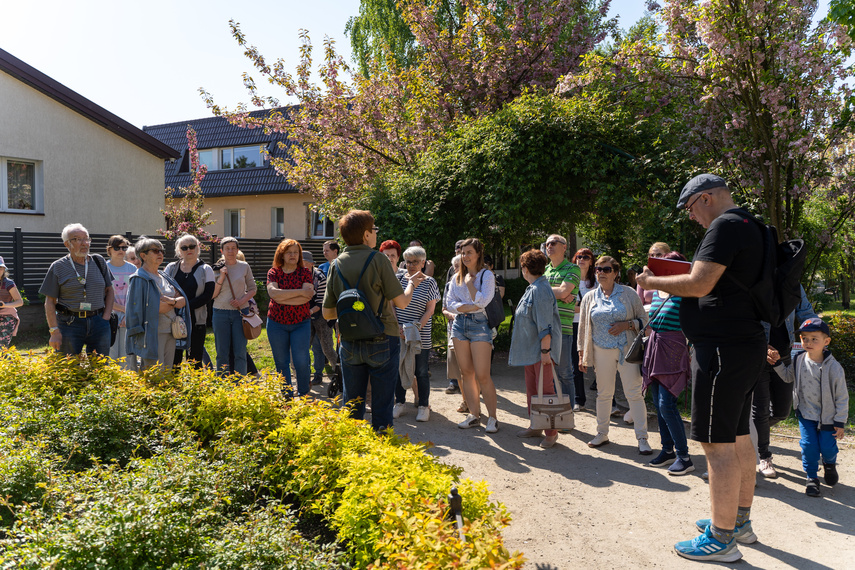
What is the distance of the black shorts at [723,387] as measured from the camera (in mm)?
3789

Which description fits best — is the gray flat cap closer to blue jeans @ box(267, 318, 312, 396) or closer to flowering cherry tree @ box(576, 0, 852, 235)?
blue jeans @ box(267, 318, 312, 396)

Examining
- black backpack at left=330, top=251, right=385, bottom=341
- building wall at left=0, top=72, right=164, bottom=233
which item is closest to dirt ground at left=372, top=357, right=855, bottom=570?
black backpack at left=330, top=251, right=385, bottom=341

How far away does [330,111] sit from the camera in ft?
48.6

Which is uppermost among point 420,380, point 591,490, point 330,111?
point 330,111

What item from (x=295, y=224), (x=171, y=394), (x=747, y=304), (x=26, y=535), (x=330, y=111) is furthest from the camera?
(x=295, y=224)

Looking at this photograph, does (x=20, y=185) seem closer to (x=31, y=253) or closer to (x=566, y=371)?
(x=31, y=253)

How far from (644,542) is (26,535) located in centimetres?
362

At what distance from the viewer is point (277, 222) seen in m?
29.3

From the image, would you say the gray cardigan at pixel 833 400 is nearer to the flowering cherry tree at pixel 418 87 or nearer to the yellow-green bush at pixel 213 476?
the yellow-green bush at pixel 213 476

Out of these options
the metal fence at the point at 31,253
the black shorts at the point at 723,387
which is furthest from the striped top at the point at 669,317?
the metal fence at the point at 31,253

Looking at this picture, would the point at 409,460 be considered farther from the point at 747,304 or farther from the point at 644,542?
the point at 747,304

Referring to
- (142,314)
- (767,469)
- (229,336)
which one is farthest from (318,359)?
(767,469)

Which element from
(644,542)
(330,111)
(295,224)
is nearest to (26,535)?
(644,542)

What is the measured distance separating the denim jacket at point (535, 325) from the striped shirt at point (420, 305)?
1.39m
